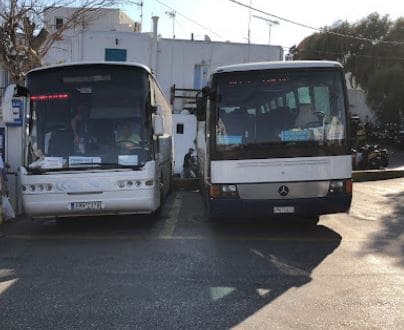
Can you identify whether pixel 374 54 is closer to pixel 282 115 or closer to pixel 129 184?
pixel 282 115

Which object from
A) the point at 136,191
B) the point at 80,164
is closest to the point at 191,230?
the point at 136,191

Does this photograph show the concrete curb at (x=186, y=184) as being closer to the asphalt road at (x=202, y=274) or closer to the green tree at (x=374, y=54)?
the asphalt road at (x=202, y=274)

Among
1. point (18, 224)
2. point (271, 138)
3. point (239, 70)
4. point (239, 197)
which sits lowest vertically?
point (18, 224)

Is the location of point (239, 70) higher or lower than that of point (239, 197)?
higher

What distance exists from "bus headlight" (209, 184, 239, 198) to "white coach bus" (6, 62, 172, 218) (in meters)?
1.22

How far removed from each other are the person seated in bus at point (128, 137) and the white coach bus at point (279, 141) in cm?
131

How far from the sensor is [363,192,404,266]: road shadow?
8281 mm

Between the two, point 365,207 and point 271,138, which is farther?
point 365,207

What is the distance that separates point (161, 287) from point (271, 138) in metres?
3.64

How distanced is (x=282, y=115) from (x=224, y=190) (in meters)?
1.53

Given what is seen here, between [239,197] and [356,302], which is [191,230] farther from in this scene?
[356,302]

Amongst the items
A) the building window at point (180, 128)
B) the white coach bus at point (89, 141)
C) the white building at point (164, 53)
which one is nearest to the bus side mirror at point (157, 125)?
the white coach bus at point (89, 141)

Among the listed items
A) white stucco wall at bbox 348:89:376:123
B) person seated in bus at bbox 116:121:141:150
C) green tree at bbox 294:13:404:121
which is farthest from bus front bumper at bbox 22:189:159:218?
white stucco wall at bbox 348:89:376:123

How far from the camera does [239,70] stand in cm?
930
